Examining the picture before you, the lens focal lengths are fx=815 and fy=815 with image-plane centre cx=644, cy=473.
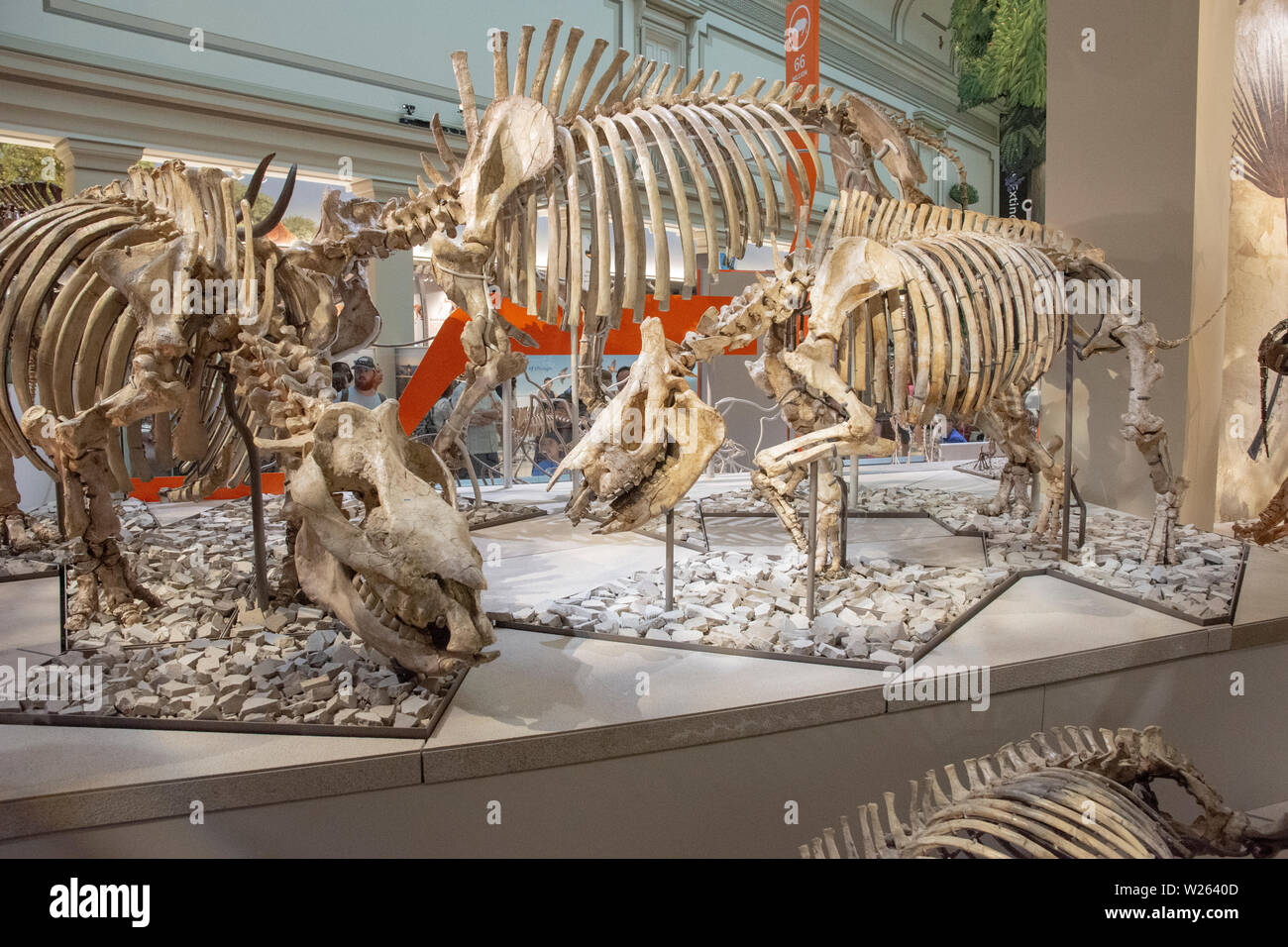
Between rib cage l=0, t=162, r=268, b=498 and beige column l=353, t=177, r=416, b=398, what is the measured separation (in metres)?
4.33

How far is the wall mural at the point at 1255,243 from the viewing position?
6.74 meters

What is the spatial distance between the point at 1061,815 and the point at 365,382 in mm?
6968

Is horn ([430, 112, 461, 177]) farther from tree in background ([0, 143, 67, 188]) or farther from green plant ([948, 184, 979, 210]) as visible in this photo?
green plant ([948, 184, 979, 210])

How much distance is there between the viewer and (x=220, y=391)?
14.5ft

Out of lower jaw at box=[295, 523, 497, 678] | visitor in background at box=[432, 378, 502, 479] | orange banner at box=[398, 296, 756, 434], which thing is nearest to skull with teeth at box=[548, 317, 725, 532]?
lower jaw at box=[295, 523, 497, 678]

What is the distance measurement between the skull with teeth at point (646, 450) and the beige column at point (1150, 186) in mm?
5012

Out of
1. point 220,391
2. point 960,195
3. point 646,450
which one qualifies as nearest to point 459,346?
point 220,391

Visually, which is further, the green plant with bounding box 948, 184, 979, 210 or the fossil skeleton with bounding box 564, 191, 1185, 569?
the green plant with bounding box 948, 184, 979, 210

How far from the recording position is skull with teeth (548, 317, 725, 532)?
311 cm

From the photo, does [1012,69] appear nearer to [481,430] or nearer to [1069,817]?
[481,430]

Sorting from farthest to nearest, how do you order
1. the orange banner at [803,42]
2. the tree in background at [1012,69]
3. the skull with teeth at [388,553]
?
the tree in background at [1012,69] → the orange banner at [803,42] → the skull with teeth at [388,553]

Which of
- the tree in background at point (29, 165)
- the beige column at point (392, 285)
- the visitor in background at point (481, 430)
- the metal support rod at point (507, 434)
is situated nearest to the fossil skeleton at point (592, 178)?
the metal support rod at point (507, 434)

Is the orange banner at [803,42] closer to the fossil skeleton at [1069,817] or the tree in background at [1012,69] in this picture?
the tree in background at [1012,69]

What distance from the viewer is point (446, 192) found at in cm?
455
